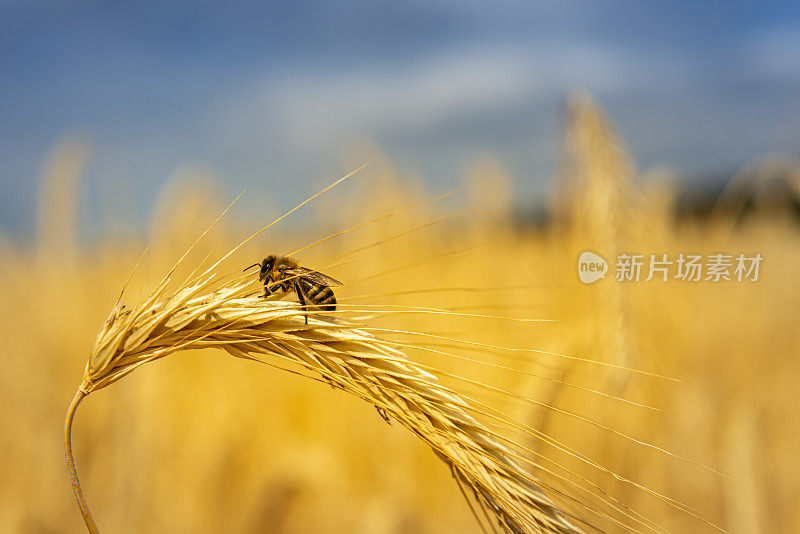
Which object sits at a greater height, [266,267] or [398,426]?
[266,267]

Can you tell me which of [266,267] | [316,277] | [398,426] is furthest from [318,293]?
[398,426]

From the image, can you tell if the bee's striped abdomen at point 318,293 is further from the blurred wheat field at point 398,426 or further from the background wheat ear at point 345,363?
the blurred wheat field at point 398,426

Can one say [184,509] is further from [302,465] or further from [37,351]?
[37,351]

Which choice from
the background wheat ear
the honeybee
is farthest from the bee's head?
the background wheat ear

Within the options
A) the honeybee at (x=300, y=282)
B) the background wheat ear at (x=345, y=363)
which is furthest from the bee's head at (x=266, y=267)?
the background wheat ear at (x=345, y=363)

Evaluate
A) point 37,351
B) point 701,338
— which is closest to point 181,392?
point 37,351

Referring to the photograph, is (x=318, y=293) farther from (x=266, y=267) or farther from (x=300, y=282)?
(x=266, y=267)
